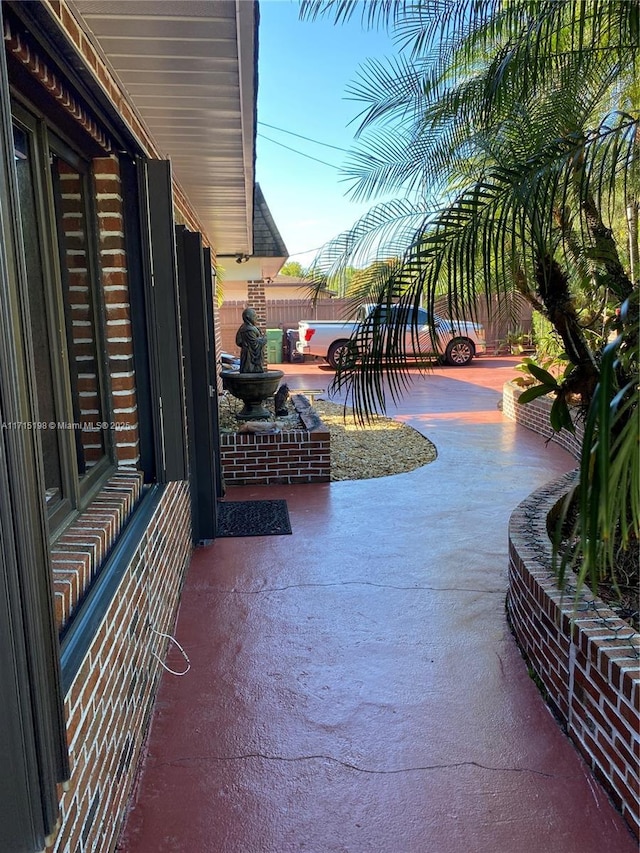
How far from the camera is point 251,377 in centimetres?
684

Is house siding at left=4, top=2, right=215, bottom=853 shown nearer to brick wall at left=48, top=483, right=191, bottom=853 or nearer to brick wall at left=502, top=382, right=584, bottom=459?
brick wall at left=48, top=483, right=191, bottom=853

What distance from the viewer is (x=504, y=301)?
14.5ft

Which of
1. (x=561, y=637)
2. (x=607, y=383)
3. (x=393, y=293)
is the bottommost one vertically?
(x=561, y=637)

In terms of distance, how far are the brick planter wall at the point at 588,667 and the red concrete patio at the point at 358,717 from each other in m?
0.09

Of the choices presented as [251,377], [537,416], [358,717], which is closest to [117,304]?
[358,717]

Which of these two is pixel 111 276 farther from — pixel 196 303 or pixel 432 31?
pixel 432 31

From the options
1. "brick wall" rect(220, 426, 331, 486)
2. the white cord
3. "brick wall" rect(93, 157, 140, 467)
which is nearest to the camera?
"brick wall" rect(93, 157, 140, 467)

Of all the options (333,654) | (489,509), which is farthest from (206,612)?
(489,509)

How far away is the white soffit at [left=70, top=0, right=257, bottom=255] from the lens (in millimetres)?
2076

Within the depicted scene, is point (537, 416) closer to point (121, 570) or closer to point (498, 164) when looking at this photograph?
point (498, 164)

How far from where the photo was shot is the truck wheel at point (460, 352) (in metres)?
16.7

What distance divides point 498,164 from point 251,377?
4342 millimetres

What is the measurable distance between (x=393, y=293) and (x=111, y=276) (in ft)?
3.98

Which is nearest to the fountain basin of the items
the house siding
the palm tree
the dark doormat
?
the dark doormat
